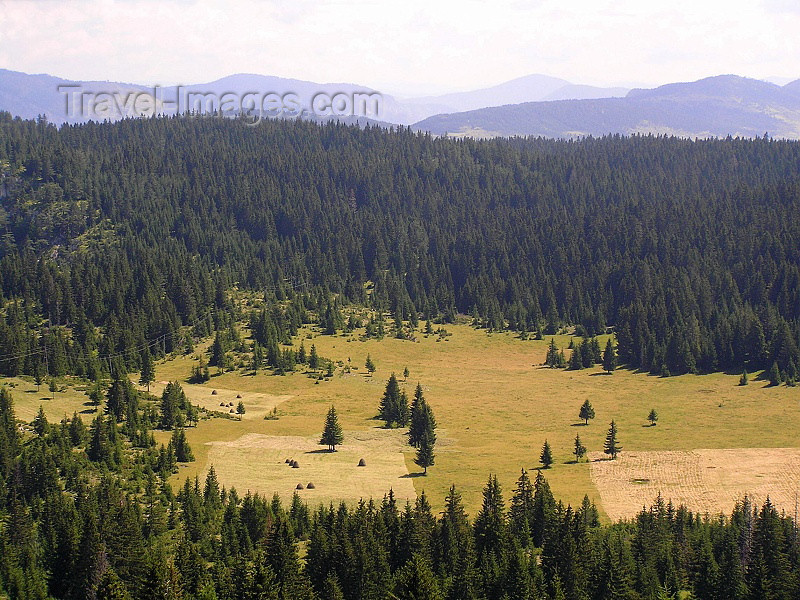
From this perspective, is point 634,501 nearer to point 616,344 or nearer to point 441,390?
point 441,390

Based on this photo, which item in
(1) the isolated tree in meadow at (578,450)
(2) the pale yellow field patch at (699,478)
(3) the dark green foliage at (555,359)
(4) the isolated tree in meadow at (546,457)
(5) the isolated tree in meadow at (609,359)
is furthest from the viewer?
(3) the dark green foliage at (555,359)

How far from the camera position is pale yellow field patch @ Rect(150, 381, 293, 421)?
13938cm

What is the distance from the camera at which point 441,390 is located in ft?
532

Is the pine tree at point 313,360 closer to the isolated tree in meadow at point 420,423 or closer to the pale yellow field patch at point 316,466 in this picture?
the pale yellow field patch at point 316,466

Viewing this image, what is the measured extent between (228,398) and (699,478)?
75468 millimetres

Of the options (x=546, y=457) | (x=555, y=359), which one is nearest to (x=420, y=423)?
(x=546, y=457)

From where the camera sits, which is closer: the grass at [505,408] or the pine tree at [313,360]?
the grass at [505,408]

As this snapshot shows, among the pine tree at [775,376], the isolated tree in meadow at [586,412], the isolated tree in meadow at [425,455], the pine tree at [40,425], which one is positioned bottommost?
the isolated tree in meadow at [425,455]

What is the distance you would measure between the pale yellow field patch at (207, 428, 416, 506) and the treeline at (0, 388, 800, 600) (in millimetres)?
12352

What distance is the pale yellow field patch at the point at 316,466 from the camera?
9681cm

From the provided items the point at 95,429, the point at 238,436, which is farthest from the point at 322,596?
the point at 238,436

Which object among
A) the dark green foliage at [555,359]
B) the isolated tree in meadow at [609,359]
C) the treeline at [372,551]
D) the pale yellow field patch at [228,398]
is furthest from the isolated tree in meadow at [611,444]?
the dark green foliage at [555,359]

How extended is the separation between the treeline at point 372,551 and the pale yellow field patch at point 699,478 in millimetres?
8839

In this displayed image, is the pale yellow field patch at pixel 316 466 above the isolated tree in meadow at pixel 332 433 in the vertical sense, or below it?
below
